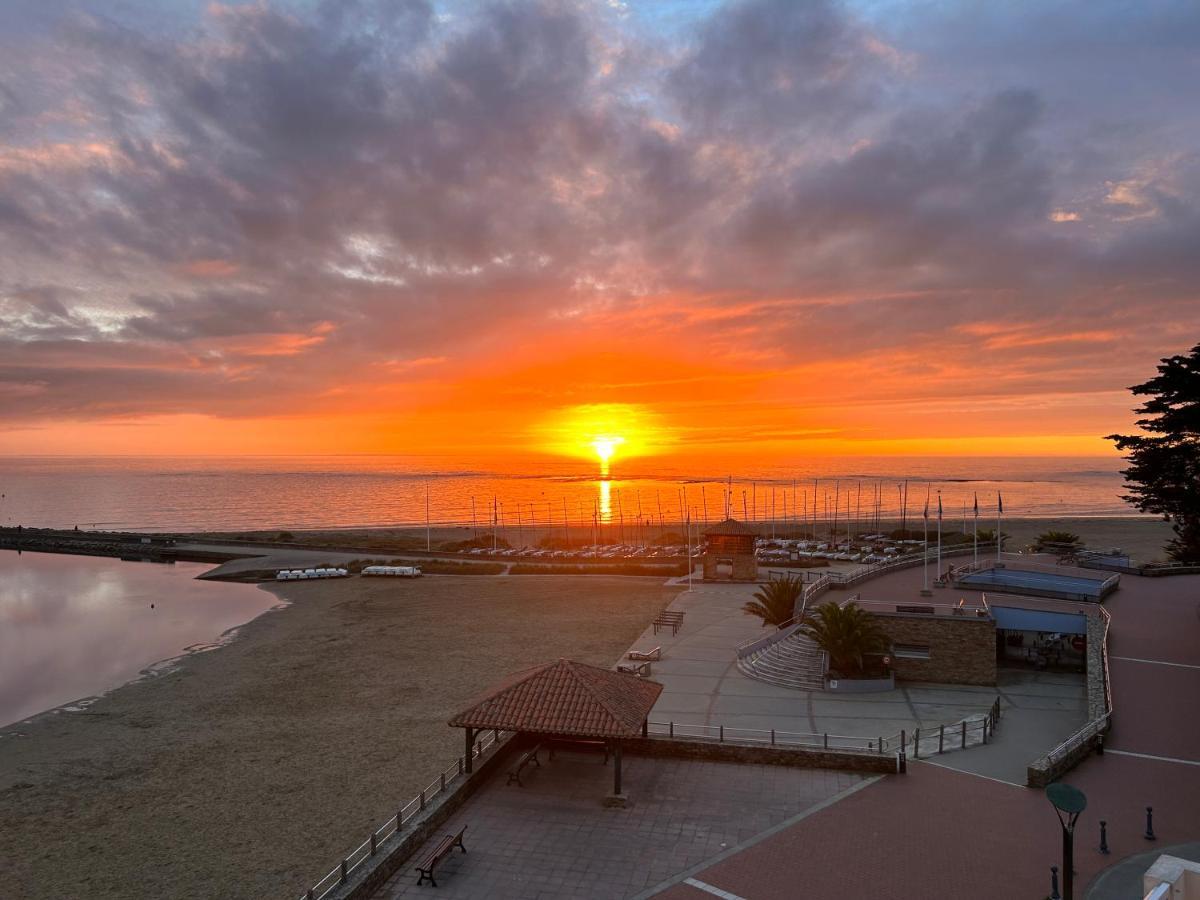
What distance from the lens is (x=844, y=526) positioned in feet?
330

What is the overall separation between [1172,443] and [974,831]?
18400 millimetres

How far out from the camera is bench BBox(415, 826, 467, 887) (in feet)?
41.3

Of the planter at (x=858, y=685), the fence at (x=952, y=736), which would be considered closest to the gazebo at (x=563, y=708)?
the fence at (x=952, y=736)

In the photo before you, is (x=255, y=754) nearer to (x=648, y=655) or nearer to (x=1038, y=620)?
(x=648, y=655)

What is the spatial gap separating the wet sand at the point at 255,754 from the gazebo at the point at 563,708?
162 inches

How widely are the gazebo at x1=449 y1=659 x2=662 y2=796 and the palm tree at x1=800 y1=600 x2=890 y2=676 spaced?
31.9ft

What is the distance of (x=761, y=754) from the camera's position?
17609 mm

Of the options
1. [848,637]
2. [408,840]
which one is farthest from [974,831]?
[848,637]

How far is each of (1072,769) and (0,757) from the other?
96.0 ft

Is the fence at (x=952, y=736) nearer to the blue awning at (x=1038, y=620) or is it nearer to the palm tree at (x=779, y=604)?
the blue awning at (x=1038, y=620)

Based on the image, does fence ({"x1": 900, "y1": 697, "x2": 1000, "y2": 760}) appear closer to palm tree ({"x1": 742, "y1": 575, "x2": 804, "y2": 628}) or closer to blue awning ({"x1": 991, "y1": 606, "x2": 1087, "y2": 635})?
blue awning ({"x1": 991, "y1": 606, "x2": 1087, "y2": 635})

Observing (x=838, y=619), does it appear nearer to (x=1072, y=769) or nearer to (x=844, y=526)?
(x=1072, y=769)

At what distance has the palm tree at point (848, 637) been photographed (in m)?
24.5

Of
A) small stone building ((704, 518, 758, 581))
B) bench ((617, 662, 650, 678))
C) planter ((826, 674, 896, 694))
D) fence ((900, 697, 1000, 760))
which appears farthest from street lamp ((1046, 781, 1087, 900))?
small stone building ((704, 518, 758, 581))
